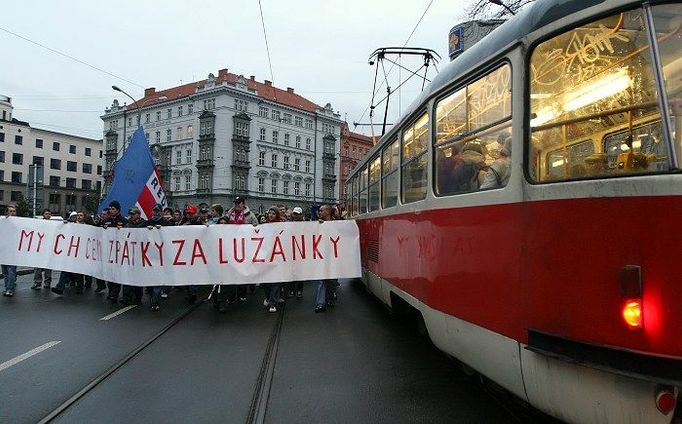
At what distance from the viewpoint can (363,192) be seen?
1003 centimetres

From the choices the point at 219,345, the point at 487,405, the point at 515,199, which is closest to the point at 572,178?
the point at 515,199

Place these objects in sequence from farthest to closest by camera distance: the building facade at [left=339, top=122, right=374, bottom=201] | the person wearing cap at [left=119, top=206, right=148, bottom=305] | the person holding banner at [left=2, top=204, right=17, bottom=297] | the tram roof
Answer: the building facade at [left=339, top=122, right=374, bottom=201] → the person holding banner at [left=2, top=204, right=17, bottom=297] → the person wearing cap at [left=119, top=206, right=148, bottom=305] → the tram roof

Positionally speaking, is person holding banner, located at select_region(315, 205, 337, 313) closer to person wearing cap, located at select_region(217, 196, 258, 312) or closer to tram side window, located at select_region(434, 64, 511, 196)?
person wearing cap, located at select_region(217, 196, 258, 312)

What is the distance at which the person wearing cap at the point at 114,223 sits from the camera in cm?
965

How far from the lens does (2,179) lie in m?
76.5

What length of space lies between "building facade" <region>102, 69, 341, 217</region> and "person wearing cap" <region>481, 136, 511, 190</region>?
65062mm

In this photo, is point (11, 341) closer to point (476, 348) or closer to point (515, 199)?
point (476, 348)

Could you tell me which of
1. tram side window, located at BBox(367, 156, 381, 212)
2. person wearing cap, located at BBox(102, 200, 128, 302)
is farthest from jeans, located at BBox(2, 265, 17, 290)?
tram side window, located at BBox(367, 156, 381, 212)

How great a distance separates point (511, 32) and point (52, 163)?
94.9 m

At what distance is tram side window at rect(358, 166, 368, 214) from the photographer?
9.73 meters

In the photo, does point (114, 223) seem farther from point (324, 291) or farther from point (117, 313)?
point (324, 291)

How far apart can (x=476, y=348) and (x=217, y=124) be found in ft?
235

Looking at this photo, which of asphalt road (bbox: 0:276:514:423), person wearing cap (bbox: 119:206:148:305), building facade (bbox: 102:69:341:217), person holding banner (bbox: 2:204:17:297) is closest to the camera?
asphalt road (bbox: 0:276:514:423)

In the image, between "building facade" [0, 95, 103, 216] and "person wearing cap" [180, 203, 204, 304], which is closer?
"person wearing cap" [180, 203, 204, 304]
